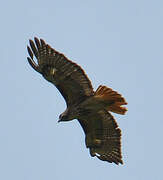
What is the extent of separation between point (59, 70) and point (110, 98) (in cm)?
152

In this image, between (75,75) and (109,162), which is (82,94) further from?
(109,162)

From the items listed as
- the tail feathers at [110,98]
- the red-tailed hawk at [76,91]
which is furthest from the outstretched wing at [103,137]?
the tail feathers at [110,98]

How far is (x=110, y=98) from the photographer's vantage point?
1498 cm

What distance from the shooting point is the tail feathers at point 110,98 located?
14894mm

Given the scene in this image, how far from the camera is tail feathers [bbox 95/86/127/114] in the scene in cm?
1489

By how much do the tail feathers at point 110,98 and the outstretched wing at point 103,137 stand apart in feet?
3.13

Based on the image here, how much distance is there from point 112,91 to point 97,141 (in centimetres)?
240

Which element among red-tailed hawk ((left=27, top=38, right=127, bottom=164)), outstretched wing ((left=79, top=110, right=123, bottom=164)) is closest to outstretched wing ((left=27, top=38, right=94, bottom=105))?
red-tailed hawk ((left=27, top=38, right=127, bottom=164))

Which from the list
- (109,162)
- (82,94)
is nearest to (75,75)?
(82,94)

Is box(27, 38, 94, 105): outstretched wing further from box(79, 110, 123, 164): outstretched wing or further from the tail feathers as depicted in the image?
box(79, 110, 123, 164): outstretched wing

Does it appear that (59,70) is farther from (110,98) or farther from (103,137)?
(103,137)

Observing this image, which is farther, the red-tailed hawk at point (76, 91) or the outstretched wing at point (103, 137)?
the outstretched wing at point (103, 137)

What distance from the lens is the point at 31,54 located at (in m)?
15.0

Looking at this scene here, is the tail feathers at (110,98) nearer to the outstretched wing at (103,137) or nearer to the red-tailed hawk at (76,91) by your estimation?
the red-tailed hawk at (76,91)
